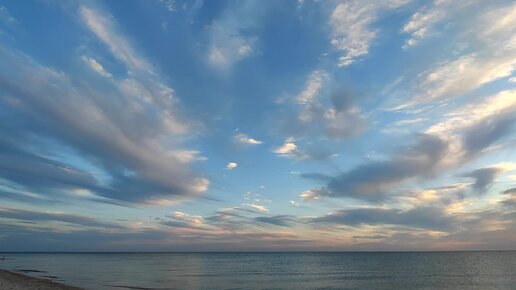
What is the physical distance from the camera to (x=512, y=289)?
60219 millimetres

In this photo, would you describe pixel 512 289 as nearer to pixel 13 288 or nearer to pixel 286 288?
pixel 286 288

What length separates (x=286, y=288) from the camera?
62.8m

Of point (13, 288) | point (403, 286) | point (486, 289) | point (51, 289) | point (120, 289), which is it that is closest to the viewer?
point (13, 288)

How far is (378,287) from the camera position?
6575 cm

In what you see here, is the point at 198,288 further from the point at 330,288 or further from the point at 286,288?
the point at 330,288

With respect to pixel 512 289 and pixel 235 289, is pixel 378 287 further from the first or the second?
pixel 235 289

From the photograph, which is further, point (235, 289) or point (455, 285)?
point (455, 285)

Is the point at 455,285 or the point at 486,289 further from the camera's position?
the point at 455,285

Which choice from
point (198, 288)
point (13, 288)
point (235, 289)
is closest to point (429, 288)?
point (235, 289)

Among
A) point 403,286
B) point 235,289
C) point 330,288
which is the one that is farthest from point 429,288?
point 235,289

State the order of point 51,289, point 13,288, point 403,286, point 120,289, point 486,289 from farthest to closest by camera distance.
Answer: point 403,286 → point 486,289 → point 120,289 → point 51,289 → point 13,288

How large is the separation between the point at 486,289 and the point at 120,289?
57.5 metres

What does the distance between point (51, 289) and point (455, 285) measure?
211 feet

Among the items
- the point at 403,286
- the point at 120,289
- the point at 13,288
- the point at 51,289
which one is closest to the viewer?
the point at 13,288
